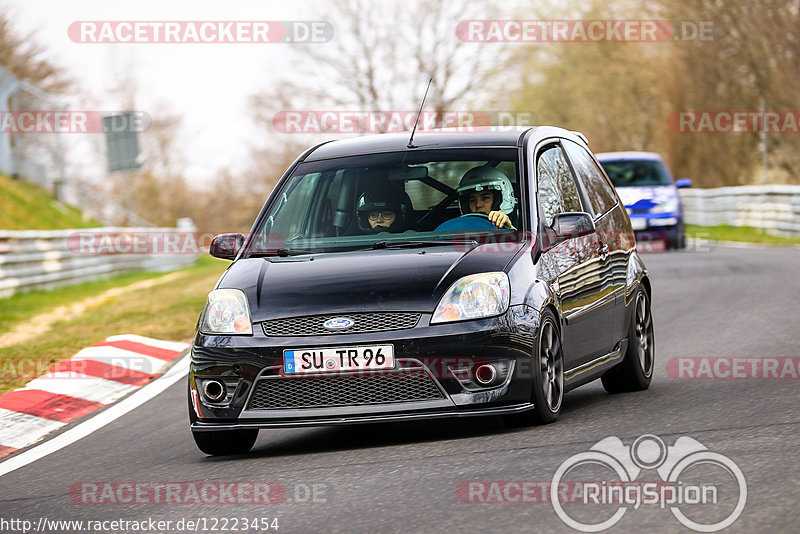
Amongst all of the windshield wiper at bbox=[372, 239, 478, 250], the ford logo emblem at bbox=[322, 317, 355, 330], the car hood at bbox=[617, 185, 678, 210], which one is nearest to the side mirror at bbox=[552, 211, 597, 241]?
the windshield wiper at bbox=[372, 239, 478, 250]

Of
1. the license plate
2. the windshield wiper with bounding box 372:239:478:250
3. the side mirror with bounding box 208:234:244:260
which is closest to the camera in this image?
the license plate

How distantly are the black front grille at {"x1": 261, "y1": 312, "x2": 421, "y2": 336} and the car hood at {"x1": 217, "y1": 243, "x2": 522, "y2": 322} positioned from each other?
0.03m

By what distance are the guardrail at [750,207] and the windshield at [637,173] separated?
136 inches

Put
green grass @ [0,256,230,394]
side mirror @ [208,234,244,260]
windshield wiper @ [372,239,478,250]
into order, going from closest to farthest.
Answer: windshield wiper @ [372,239,478,250], side mirror @ [208,234,244,260], green grass @ [0,256,230,394]

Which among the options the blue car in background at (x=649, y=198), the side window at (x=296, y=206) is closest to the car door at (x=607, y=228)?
the side window at (x=296, y=206)

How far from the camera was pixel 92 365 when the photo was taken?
11.5m

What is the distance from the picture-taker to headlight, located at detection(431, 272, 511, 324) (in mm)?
6930

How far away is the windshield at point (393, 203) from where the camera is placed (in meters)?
7.83

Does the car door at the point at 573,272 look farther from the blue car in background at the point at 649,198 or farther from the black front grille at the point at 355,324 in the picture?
the blue car in background at the point at 649,198

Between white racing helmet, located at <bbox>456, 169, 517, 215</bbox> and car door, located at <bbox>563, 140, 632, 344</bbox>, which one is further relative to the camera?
car door, located at <bbox>563, 140, 632, 344</bbox>

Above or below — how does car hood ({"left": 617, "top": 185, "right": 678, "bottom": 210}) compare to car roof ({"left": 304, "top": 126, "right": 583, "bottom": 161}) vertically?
below

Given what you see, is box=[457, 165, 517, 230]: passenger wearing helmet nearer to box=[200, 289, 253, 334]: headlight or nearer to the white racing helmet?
the white racing helmet

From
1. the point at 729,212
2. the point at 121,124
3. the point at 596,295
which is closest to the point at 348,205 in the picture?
the point at 596,295

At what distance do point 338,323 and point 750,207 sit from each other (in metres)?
27.1
